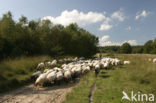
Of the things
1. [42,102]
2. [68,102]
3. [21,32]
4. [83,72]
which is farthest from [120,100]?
[21,32]

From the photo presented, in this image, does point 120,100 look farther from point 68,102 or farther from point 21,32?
point 21,32

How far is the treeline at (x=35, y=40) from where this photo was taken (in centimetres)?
1468

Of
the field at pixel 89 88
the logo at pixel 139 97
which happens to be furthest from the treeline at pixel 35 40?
the logo at pixel 139 97

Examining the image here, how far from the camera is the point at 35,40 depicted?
20234mm

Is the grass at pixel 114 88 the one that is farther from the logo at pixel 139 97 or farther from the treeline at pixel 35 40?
the treeline at pixel 35 40

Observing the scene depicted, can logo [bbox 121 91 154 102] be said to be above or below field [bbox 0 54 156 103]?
below

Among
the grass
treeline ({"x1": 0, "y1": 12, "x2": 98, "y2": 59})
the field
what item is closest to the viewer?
the grass

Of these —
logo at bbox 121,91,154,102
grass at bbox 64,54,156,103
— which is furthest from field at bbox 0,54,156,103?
A: logo at bbox 121,91,154,102

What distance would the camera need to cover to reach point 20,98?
490cm

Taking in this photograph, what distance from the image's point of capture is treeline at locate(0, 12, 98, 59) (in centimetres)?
1468

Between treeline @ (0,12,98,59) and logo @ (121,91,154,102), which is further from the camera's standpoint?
treeline @ (0,12,98,59)

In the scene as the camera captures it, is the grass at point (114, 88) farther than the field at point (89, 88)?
No

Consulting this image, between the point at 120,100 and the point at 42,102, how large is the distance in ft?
12.0

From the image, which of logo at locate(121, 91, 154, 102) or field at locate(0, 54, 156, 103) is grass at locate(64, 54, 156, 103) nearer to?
field at locate(0, 54, 156, 103)
